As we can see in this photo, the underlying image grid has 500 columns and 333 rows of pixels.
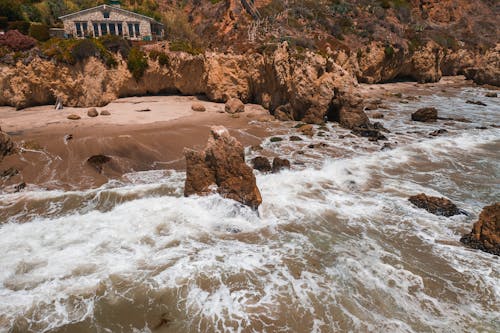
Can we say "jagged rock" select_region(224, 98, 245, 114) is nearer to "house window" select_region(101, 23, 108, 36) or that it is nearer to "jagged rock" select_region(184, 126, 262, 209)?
"jagged rock" select_region(184, 126, 262, 209)

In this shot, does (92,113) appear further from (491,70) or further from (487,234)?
(491,70)

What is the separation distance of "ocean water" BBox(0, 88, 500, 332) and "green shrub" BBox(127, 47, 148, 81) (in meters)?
15.2

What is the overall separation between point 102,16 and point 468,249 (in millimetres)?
41735

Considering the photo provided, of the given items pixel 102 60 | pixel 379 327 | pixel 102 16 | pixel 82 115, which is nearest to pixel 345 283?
pixel 379 327

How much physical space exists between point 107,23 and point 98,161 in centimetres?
2972

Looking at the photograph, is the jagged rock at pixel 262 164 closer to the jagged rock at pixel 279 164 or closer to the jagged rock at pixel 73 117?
the jagged rock at pixel 279 164

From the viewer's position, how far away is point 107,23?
37844 mm

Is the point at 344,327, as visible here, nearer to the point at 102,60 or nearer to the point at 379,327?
the point at 379,327

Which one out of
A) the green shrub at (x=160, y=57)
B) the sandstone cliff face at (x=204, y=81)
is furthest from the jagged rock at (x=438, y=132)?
the green shrub at (x=160, y=57)

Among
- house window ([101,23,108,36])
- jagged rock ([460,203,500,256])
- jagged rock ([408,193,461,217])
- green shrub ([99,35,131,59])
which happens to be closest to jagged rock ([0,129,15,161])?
green shrub ([99,35,131,59])

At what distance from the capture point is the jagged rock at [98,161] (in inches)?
582

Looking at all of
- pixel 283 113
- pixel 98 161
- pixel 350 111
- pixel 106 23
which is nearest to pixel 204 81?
pixel 283 113

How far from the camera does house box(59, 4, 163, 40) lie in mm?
37031

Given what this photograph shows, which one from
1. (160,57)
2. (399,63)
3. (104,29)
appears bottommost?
(160,57)
